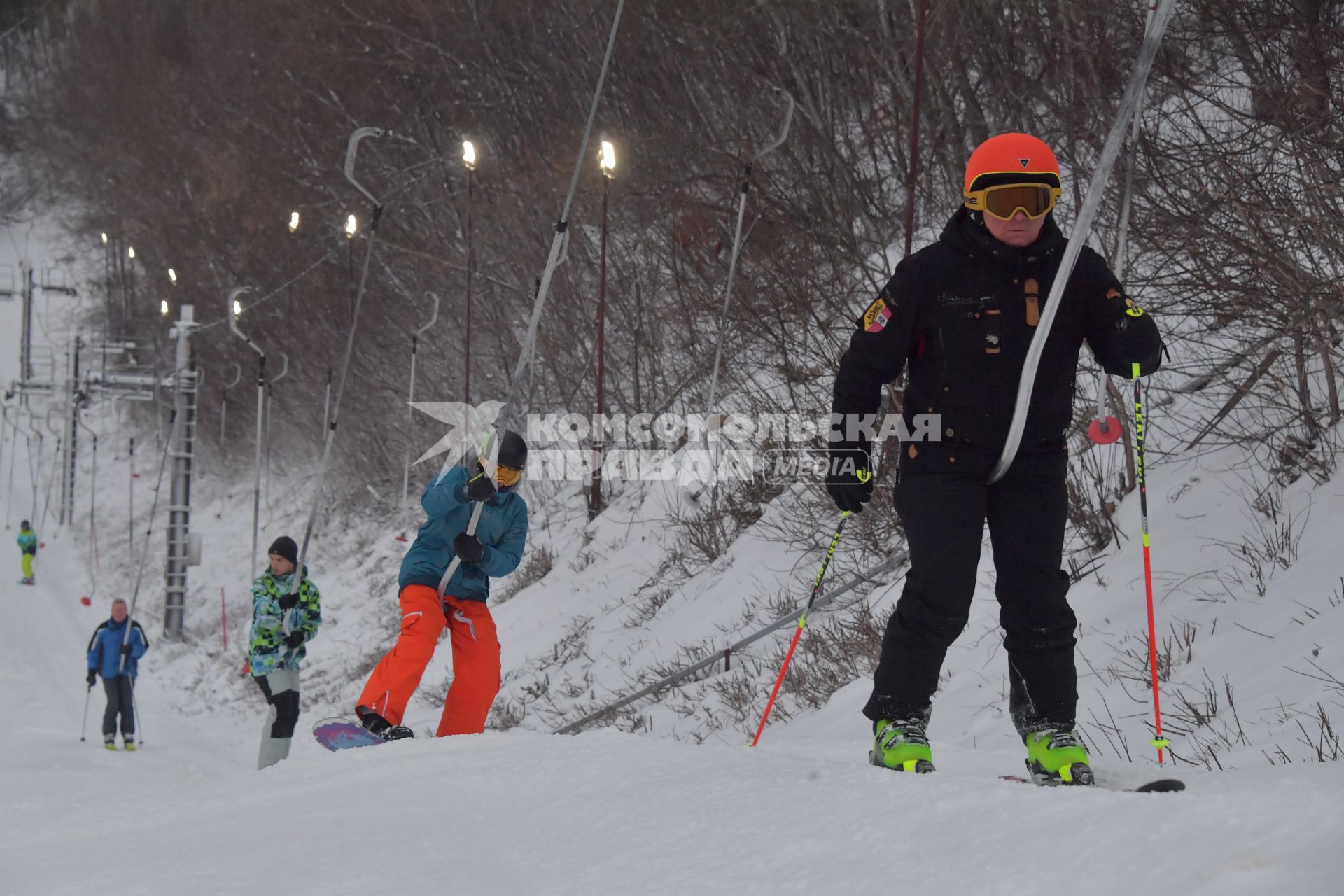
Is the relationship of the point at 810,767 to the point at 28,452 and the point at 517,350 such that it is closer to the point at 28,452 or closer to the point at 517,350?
the point at 517,350

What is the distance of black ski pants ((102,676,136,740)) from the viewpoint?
1187cm

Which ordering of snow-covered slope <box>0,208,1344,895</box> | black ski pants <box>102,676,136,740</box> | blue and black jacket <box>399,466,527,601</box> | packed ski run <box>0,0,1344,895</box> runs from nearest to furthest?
snow-covered slope <box>0,208,1344,895</box> → packed ski run <box>0,0,1344,895</box> → blue and black jacket <box>399,466,527,601</box> → black ski pants <box>102,676,136,740</box>

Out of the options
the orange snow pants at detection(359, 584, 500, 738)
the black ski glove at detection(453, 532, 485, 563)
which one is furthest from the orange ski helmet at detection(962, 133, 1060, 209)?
the orange snow pants at detection(359, 584, 500, 738)

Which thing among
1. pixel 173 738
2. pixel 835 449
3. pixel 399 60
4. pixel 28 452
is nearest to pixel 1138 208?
pixel 835 449

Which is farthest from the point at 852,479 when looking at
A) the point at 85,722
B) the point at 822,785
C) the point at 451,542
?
the point at 85,722

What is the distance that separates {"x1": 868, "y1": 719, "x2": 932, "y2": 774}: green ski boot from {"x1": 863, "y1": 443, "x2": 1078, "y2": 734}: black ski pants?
4 cm

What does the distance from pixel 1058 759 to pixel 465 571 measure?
10.8ft

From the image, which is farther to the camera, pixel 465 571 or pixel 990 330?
pixel 465 571

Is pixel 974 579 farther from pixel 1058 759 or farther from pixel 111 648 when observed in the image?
pixel 111 648

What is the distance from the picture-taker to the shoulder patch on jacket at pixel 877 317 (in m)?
3.07

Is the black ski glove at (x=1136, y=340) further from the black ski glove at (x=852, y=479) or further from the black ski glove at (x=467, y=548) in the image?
the black ski glove at (x=467, y=548)

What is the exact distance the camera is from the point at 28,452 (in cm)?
4119

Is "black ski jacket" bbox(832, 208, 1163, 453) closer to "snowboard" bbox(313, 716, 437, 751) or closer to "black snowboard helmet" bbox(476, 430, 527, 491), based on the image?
"black snowboard helmet" bbox(476, 430, 527, 491)

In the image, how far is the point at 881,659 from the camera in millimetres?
3094
